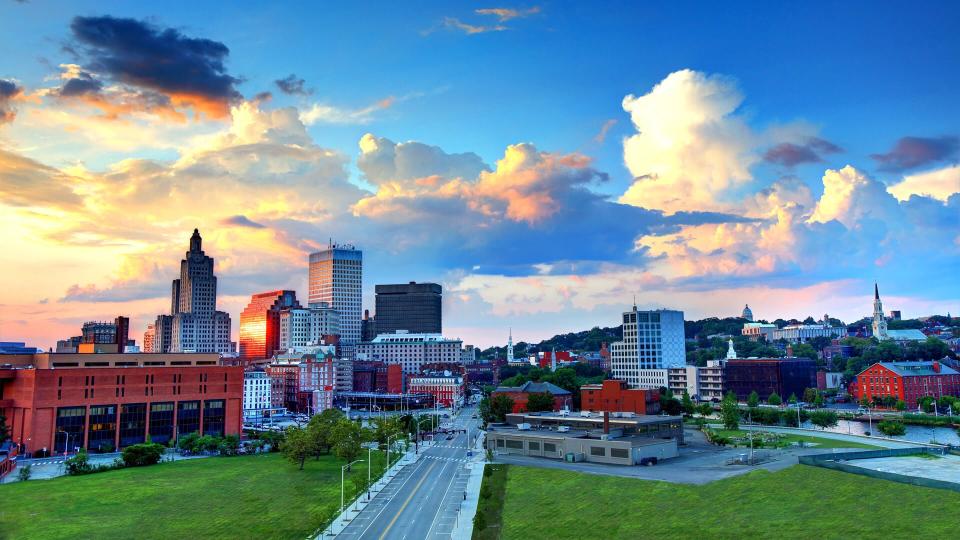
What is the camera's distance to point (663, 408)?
194750 mm

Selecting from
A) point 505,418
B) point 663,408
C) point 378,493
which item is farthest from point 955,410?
point 378,493

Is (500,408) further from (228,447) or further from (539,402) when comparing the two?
(228,447)

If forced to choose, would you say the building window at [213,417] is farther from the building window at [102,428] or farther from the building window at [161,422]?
the building window at [102,428]

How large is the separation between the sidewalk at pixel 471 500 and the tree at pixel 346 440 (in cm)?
1835

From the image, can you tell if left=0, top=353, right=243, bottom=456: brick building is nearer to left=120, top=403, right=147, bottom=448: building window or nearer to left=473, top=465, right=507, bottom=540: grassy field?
left=120, top=403, right=147, bottom=448: building window

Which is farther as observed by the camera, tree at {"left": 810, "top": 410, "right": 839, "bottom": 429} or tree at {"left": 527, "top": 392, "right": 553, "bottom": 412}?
tree at {"left": 527, "top": 392, "right": 553, "bottom": 412}

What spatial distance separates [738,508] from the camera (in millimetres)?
82625

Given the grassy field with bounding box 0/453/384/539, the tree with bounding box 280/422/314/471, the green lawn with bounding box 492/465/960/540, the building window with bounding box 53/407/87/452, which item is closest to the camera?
the green lawn with bounding box 492/465/960/540

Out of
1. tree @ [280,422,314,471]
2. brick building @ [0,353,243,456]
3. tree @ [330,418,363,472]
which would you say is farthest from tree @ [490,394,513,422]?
tree @ [280,422,314,471]

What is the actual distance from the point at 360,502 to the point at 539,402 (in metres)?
94.0

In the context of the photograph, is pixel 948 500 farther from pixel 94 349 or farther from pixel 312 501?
pixel 94 349

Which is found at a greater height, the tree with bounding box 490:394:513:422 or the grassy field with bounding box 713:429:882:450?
the tree with bounding box 490:394:513:422

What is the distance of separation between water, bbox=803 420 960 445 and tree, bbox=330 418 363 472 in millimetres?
113836

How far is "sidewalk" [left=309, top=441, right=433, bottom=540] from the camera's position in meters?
74.6
